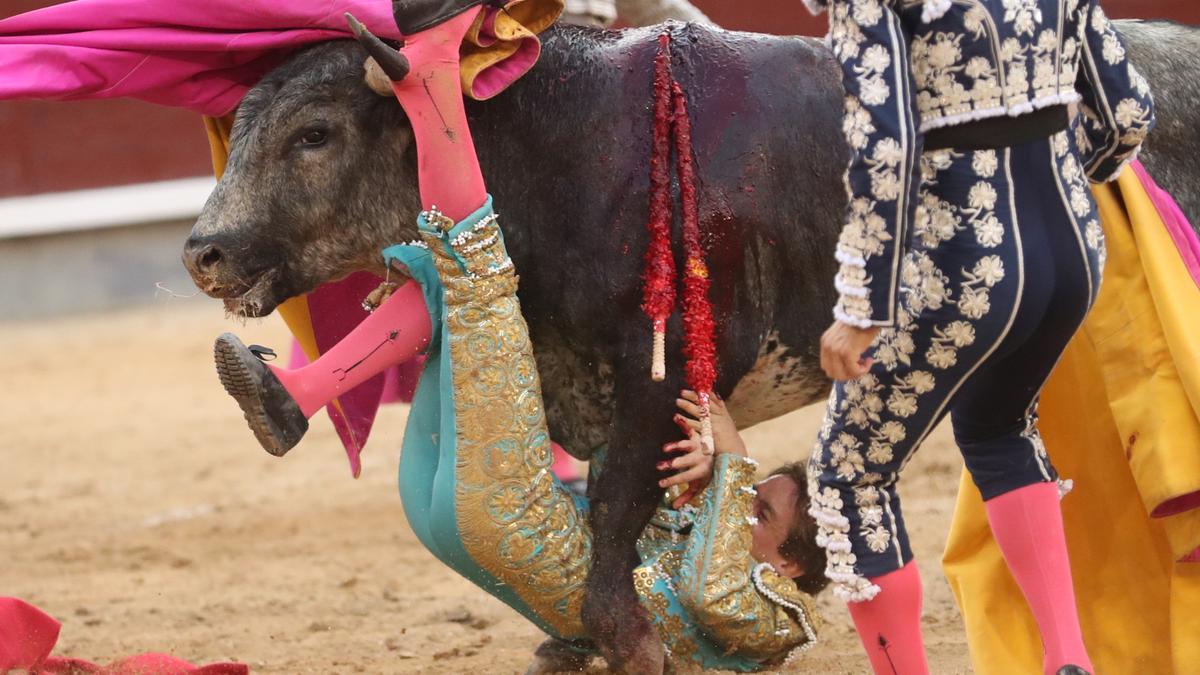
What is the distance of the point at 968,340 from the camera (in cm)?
236

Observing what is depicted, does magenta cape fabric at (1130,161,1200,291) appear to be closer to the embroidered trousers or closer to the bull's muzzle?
the embroidered trousers

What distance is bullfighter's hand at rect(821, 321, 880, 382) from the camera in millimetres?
2262

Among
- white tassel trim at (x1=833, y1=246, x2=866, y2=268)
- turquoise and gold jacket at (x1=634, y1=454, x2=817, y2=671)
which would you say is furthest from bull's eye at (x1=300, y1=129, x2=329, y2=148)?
white tassel trim at (x1=833, y1=246, x2=866, y2=268)

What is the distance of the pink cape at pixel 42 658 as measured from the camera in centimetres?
314

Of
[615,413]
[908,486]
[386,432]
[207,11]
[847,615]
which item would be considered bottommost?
[386,432]

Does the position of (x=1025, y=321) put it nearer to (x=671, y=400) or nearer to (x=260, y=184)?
(x=671, y=400)

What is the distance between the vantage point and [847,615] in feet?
13.0

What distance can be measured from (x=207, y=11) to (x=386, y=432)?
364cm

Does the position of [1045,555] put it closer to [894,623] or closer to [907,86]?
[894,623]

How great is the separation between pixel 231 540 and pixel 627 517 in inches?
95.7

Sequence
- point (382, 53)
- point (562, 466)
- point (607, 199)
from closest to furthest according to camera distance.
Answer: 1. point (382, 53)
2. point (607, 199)
3. point (562, 466)

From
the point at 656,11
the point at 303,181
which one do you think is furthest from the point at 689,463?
the point at 656,11

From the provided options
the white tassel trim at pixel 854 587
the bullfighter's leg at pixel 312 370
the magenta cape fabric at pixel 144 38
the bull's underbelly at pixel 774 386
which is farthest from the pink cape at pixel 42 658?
the white tassel trim at pixel 854 587

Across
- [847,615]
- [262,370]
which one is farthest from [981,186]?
[847,615]
